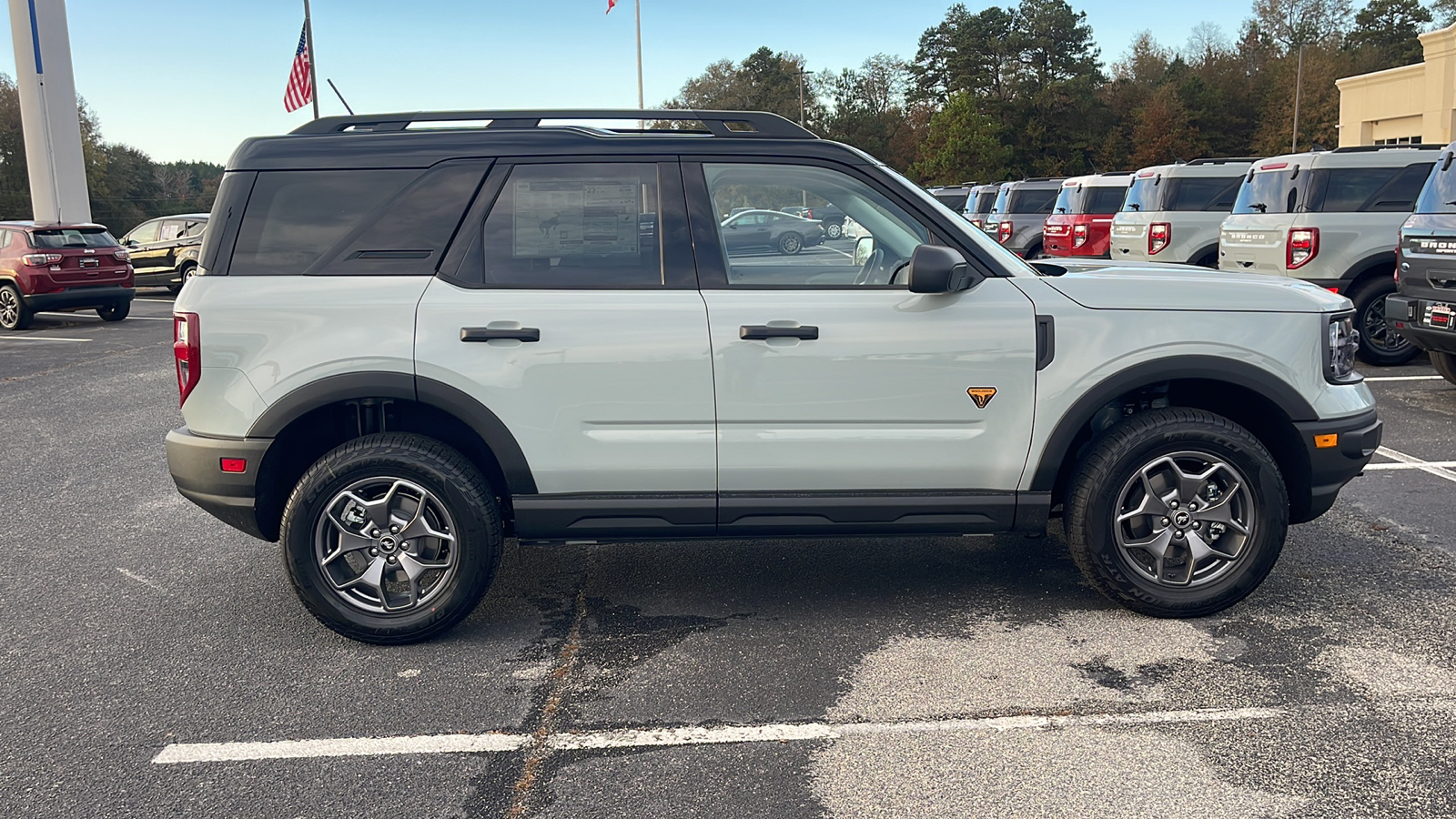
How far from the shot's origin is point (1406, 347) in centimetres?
1095

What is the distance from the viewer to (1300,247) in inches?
442

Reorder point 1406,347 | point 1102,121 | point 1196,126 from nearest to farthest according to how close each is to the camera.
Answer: point 1406,347, point 1196,126, point 1102,121

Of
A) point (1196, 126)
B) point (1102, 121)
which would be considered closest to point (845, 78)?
point (1102, 121)

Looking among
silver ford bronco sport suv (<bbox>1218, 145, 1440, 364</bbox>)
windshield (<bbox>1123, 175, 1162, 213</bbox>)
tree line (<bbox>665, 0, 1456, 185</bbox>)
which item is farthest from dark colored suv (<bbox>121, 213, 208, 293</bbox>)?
tree line (<bbox>665, 0, 1456, 185</bbox>)

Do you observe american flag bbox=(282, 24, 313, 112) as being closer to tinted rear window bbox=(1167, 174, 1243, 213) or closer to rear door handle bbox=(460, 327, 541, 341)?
tinted rear window bbox=(1167, 174, 1243, 213)

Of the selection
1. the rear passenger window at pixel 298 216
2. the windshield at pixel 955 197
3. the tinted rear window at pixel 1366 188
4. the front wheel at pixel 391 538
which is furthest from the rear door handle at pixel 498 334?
the windshield at pixel 955 197

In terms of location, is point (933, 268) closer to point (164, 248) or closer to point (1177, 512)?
point (1177, 512)

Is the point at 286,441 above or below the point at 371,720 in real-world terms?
above

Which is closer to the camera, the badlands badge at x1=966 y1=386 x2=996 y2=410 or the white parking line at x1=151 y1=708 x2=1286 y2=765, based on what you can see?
the white parking line at x1=151 y1=708 x2=1286 y2=765

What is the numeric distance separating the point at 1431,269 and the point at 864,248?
631cm

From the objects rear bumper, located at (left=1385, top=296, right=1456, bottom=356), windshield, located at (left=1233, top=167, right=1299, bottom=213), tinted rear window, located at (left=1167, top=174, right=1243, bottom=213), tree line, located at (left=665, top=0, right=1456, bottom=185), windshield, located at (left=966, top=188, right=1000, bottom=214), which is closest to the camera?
rear bumper, located at (left=1385, top=296, right=1456, bottom=356)

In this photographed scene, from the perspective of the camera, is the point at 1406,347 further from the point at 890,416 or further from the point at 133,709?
the point at 133,709

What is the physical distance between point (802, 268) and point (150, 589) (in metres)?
3.18

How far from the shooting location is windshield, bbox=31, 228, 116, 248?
56.5 ft
